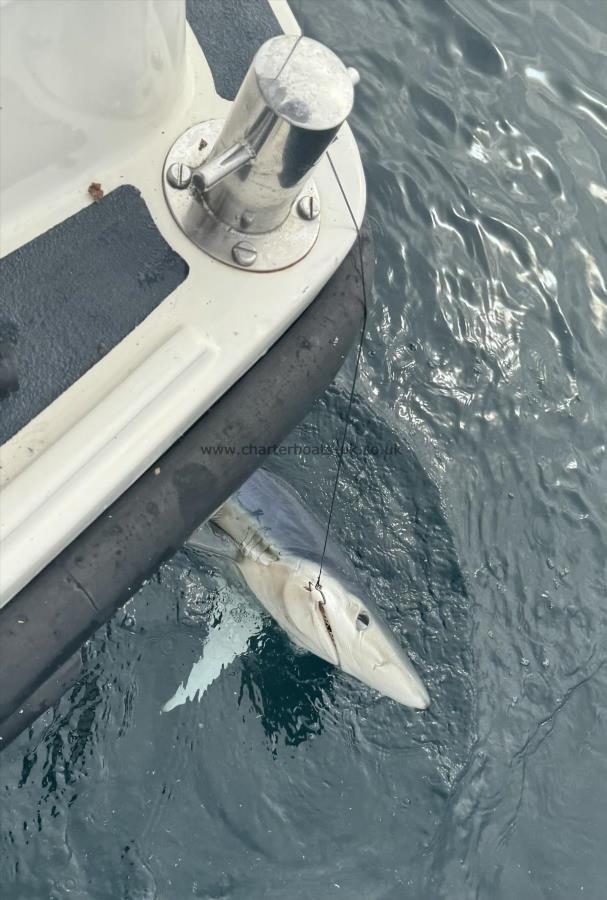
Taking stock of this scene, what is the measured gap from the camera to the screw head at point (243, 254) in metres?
2.14

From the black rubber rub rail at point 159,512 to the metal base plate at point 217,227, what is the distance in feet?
0.64

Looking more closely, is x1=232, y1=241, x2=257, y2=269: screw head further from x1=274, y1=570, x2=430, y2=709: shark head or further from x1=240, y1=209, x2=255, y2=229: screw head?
x1=274, y1=570, x2=430, y2=709: shark head

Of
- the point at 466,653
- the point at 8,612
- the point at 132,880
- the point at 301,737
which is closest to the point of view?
the point at 8,612

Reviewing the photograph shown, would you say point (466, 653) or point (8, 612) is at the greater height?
point (8, 612)

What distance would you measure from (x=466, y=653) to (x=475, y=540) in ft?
1.65

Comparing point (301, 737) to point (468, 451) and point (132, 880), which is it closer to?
point (132, 880)

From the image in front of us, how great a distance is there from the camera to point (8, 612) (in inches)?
74.9

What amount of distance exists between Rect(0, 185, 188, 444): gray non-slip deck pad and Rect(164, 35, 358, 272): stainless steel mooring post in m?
0.13

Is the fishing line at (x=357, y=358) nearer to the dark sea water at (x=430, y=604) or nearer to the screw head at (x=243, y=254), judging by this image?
the dark sea water at (x=430, y=604)

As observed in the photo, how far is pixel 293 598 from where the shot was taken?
3.03m

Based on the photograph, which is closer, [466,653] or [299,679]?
[299,679]

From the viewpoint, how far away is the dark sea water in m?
3.05

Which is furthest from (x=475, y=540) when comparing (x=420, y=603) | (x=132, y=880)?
(x=132, y=880)

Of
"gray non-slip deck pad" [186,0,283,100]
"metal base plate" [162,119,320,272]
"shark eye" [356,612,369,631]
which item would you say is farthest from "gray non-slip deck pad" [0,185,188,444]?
"shark eye" [356,612,369,631]
